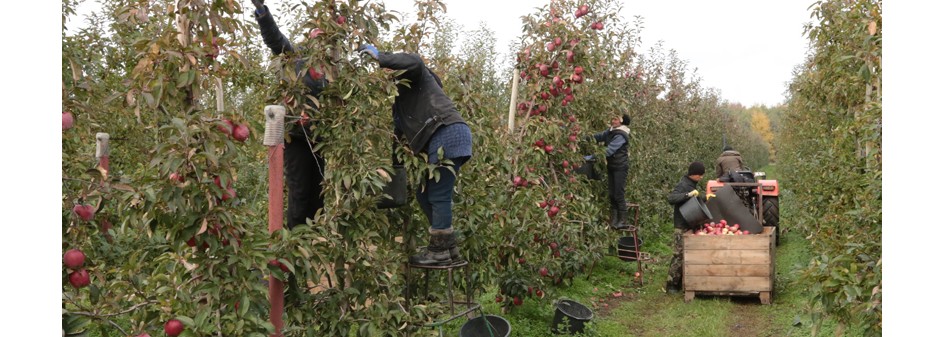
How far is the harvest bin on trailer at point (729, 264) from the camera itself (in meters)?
6.93

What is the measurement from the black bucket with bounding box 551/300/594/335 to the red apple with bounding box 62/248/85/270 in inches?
159

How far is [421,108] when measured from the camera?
12.6 ft

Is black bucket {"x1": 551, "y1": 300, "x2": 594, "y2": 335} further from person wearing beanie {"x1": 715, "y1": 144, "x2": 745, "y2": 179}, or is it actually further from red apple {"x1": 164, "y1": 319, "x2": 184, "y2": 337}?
person wearing beanie {"x1": 715, "y1": 144, "x2": 745, "y2": 179}

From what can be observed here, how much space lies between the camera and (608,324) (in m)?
6.58

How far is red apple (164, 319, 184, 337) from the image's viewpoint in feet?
8.38

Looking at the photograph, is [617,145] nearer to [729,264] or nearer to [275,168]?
[729,264]

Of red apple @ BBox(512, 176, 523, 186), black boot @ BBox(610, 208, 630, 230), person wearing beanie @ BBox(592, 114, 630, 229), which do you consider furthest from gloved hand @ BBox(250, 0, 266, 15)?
black boot @ BBox(610, 208, 630, 230)

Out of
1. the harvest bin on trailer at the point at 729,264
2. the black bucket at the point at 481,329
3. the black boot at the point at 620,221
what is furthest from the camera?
the black boot at the point at 620,221

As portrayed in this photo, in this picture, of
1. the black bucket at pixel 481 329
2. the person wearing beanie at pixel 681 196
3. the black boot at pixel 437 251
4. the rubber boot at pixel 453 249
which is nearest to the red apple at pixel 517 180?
the black bucket at pixel 481 329

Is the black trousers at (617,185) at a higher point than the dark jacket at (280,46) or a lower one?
lower

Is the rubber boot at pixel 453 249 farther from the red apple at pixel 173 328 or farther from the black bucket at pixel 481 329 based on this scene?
the red apple at pixel 173 328

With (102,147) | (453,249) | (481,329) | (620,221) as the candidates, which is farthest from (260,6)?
(620,221)

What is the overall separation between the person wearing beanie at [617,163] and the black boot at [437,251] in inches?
191

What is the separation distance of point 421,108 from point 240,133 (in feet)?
4.28
